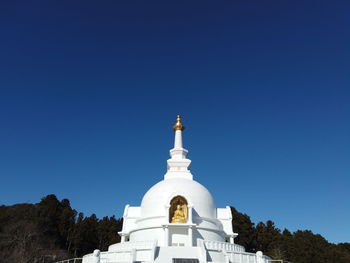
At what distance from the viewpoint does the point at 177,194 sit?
27812 mm

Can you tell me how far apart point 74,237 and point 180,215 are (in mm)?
32967

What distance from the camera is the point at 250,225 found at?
192ft

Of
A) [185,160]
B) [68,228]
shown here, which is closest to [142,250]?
[185,160]

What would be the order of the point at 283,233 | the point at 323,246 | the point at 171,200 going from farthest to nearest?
the point at 283,233, the point at 323,246, the point at 171,200

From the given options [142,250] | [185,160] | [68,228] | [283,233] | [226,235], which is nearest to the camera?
[142,250]

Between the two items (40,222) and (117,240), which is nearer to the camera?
(40,222)

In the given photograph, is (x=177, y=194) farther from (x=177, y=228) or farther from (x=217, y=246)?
(x=217, y=246)

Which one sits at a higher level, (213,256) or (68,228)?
(68,228)

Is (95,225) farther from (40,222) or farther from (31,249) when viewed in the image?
(31,249)

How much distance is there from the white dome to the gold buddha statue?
100 centimetres

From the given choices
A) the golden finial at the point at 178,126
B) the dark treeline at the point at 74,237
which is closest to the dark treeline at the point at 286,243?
the dark treeline at the point at 74,237

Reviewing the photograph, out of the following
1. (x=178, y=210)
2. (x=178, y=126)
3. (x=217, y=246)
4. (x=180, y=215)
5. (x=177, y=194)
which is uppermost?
(x=178, y=126)

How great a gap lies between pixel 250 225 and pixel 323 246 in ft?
48.3

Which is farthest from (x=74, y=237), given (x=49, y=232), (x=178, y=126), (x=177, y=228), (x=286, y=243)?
(x=286, y=243)
